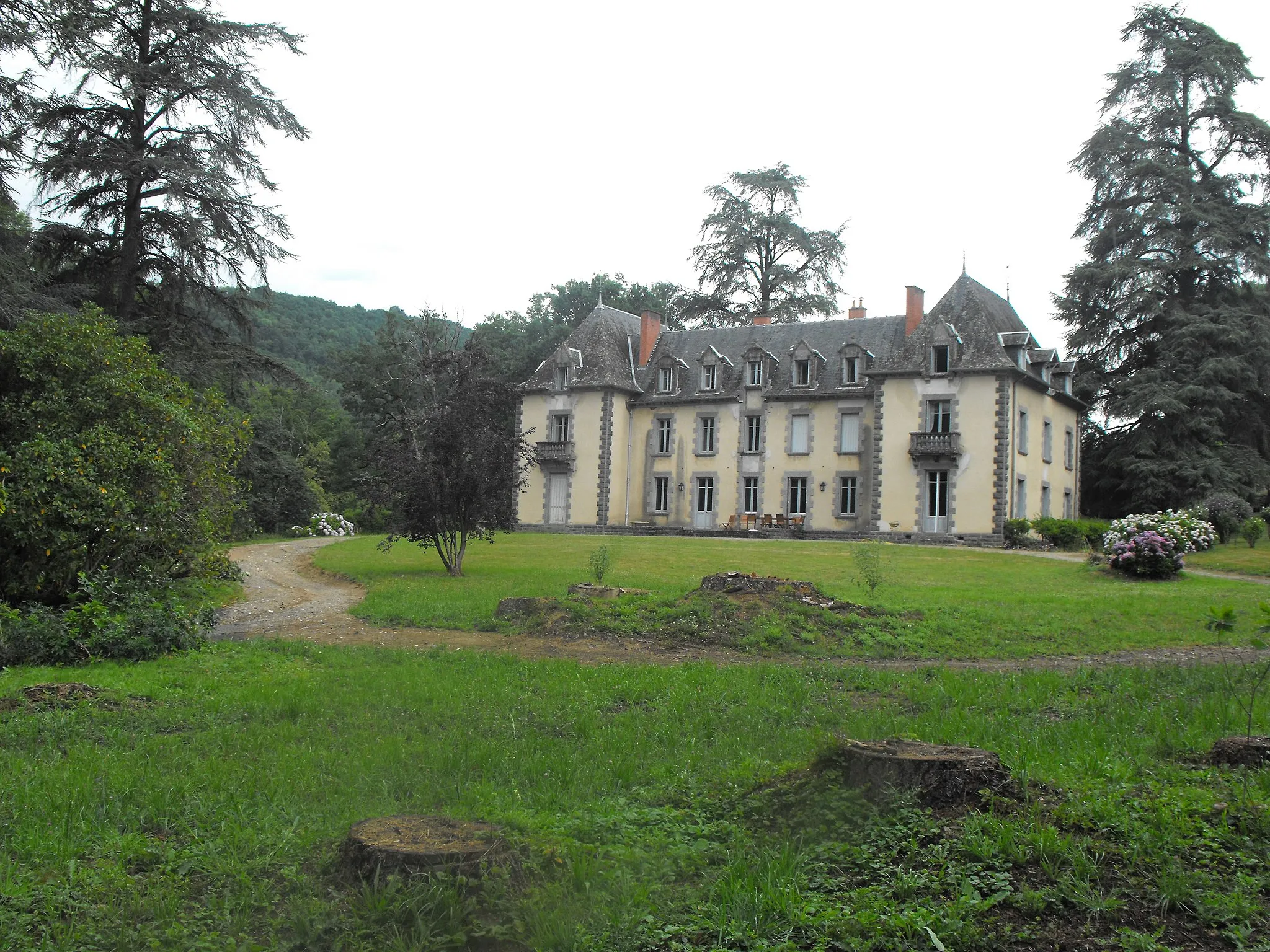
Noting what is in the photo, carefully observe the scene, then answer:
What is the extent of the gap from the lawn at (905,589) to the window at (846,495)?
8307mm

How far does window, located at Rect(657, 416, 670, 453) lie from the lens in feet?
145

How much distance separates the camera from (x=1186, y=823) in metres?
4.73

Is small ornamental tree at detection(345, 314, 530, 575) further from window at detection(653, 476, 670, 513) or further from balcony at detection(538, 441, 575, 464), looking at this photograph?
window at detection(653, 476, 670, 513)

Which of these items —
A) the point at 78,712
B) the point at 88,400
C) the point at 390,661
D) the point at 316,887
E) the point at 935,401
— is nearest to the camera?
the point at 316,887

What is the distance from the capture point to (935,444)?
37094mm

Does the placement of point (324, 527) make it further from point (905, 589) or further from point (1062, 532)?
point (905, 589)

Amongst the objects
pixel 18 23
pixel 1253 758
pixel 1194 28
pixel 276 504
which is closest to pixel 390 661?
pixel 1253 758

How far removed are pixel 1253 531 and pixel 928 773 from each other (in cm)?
2859

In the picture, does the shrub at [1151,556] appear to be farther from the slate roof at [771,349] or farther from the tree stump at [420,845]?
the tree stump at [420,845]

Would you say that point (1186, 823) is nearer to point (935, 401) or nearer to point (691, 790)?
point (691, 790)

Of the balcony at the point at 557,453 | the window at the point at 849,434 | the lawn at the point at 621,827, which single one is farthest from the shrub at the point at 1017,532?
the lawn at the point at 621,827

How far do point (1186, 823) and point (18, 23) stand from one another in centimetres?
2138

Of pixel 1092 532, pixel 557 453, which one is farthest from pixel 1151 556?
pixel 557 453

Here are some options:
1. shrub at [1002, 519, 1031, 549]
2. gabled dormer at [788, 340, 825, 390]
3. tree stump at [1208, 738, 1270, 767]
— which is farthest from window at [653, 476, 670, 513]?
tree stump at [1208, 738, 1270, 767]
